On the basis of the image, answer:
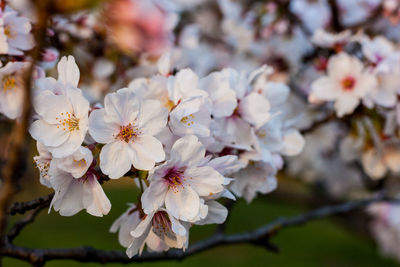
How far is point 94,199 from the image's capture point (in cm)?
107

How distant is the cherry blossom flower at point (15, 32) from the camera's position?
4.03ft

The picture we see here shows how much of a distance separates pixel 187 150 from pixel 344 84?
3.45 feet

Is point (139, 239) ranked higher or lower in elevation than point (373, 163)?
higher

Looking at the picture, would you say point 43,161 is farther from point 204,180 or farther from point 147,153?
point 204,180

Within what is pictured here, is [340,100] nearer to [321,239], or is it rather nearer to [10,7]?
[10,7]

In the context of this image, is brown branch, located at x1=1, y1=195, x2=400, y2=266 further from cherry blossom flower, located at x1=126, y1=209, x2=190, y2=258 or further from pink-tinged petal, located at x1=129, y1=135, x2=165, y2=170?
pink-tinged petal, located at x1=129, y1=135, x2=165, y2=170

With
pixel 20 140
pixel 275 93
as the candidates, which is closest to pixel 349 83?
pixel 275 93

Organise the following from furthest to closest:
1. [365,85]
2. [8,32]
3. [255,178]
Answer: [365,85] → [255,178] → [8,32]

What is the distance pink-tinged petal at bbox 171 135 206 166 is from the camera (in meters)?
1.03

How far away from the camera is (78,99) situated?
3.43 feet

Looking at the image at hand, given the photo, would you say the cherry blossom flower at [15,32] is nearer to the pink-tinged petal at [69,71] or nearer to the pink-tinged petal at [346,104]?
the pink-tinged petal at [69,71]

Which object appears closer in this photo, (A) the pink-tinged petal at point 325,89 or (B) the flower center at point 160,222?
(B) the flower center at point 160,222

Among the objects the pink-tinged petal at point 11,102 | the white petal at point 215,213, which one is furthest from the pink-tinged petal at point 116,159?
the pink-tinged petal at point 11,102

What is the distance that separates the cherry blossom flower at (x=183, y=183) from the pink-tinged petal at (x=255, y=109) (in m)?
0.31
